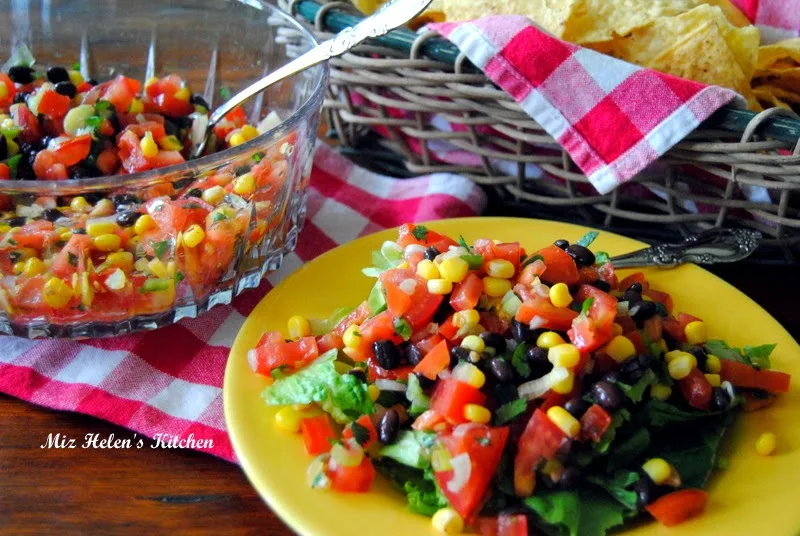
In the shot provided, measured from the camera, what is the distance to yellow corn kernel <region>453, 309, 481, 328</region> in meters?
1.47

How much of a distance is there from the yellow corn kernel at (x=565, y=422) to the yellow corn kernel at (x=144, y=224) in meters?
0.87

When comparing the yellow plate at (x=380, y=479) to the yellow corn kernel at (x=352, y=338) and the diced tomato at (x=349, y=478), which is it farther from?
the yellow corn kernel at (x=352, y=338)

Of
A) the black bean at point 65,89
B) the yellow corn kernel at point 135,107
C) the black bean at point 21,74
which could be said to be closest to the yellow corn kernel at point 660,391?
the yellow corn kernel at point 135,107

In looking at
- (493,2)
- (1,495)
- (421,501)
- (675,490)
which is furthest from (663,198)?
(1,495)

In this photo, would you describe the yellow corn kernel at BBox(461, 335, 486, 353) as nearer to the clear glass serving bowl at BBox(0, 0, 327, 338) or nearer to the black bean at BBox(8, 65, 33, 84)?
the clear glass serving bowl at BBox(0, 0, 327, 338)

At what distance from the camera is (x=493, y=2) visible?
7.04 ft

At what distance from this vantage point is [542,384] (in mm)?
1369

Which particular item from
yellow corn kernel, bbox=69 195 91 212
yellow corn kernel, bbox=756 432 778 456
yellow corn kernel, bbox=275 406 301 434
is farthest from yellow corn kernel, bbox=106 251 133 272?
yellow corn kernel, bbox=756 432 778 456

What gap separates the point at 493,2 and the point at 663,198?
2.24ft

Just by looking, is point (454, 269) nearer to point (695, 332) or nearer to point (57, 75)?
point (695, 332)

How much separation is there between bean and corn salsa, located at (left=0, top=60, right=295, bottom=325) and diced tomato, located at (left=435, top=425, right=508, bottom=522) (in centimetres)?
72

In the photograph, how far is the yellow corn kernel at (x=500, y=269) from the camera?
1.54 m

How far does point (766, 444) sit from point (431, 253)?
0.69 meters

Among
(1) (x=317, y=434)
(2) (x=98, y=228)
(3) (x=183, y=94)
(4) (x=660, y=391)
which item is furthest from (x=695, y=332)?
(3) (x=183, y=94)
